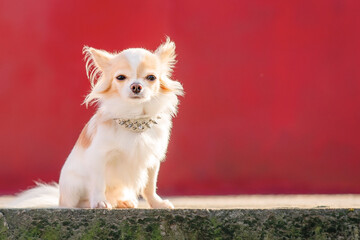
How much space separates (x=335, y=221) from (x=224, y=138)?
2.35 metres

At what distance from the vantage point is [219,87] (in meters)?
4.44

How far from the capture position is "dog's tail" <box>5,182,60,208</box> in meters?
2.60

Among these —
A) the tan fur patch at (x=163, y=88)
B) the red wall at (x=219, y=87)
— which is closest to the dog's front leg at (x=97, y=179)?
the tan fur patch at (x=163, y=88)

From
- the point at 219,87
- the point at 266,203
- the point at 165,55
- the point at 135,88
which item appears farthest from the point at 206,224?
the point at 219,87

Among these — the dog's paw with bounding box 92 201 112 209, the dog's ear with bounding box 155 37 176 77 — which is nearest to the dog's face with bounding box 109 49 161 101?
the dog's ear with bounding box 155 37 176 77

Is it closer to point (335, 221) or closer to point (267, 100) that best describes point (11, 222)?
point (335, 221)

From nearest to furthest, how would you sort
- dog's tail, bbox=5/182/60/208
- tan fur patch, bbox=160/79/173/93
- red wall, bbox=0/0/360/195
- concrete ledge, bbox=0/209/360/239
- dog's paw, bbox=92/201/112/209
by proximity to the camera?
concrete ledge, bbox=0/209/360/239 < dog's paw, bbox=92/201/112/209 < tan fur patch, bbox=160/79/173/93 < dog's tail, bbox=5/182/60/208 < red wall, bbox=0/0/360/195

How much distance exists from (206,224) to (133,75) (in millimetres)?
587

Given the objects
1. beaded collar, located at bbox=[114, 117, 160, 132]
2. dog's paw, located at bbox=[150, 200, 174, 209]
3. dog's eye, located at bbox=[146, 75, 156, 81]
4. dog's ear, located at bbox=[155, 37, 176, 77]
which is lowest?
dog's paw, located at bbox=[150, 200, 174, 209]

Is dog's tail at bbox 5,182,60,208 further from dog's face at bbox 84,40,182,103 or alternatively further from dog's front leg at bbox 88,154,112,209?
dog's face at bbox 84,40,182,103

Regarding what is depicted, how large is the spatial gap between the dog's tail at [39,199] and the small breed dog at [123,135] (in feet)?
0.49

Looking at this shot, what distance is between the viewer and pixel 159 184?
14.2 ft

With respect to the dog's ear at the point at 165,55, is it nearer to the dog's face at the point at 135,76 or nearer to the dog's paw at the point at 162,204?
the dog's face at the point at 135,76

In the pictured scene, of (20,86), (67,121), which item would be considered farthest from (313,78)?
(20,86)
